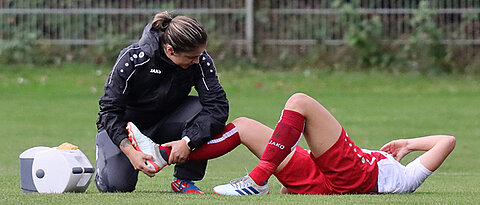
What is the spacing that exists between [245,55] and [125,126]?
11021mm

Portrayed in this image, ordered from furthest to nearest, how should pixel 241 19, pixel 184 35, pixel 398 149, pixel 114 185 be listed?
pixel 241 19, pixel 114 185, pixel 398 149, pixel 184 35

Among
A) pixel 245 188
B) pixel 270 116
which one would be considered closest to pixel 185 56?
pixel 245 188

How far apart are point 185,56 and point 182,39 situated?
14cm

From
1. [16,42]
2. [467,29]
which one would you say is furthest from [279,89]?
[16,42]

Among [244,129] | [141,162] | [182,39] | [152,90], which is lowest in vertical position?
[141,162]

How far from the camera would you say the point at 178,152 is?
18.0 ft

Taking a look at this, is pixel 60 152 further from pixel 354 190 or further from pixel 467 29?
pixel 467 29

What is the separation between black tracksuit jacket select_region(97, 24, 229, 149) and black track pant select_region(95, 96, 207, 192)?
0.27 ft

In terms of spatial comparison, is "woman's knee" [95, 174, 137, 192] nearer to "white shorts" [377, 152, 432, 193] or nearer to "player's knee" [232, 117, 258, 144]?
"player's knee" [232, 117, 258, 144]

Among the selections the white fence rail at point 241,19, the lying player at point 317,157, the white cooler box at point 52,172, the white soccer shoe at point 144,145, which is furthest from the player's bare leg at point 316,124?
the white fence rail at point 241,19

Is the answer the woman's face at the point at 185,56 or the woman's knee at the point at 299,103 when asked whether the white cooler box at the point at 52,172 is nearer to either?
the woman's face at the point at 185,56

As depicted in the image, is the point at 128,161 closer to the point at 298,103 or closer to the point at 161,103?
the point at 161,103

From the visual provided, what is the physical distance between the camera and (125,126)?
18.5 feet

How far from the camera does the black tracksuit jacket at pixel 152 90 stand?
18.2 feet
